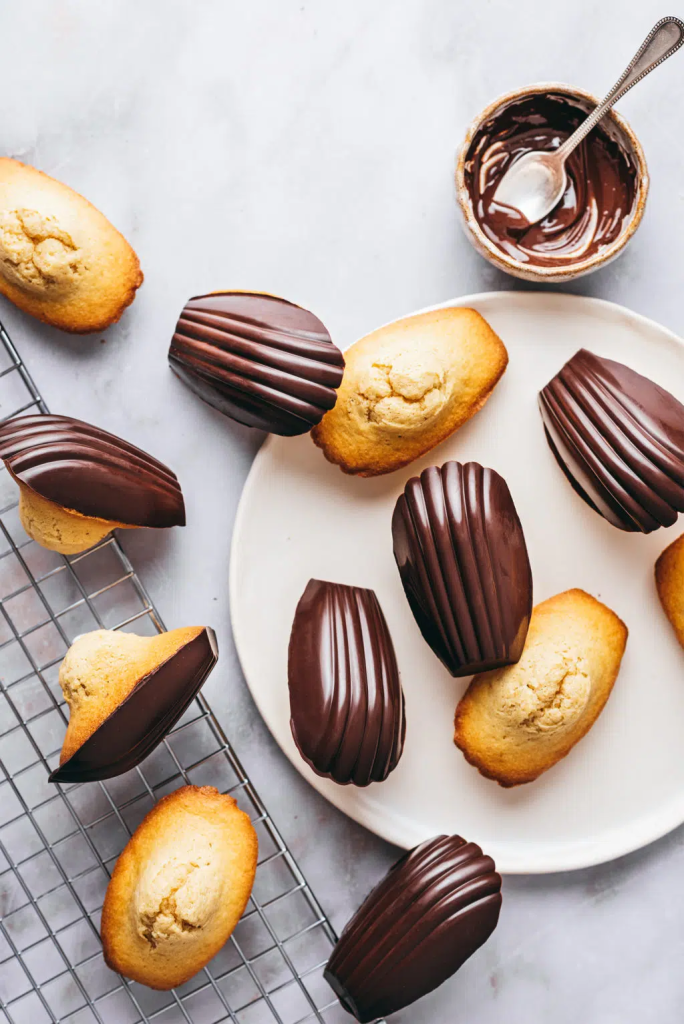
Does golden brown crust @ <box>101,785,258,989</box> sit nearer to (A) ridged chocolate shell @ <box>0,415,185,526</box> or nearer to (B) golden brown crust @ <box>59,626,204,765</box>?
(B) golden brown crust @ <box>59,626,204,765</box>

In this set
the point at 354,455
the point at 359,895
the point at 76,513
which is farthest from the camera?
the point at 359,895

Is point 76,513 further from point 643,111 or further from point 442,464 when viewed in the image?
point 643,111

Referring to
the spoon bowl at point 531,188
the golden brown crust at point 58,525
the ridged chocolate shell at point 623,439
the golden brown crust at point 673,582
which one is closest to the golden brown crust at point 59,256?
the golden brown crust at point 58,525

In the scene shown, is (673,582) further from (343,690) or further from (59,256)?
(59,256)

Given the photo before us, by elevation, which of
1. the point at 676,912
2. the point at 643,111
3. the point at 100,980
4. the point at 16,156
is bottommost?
the point at 100,980

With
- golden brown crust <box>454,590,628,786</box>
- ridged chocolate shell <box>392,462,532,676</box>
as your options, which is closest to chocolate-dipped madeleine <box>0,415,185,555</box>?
ridged chocolate shell <box>392,462,532,676</box>

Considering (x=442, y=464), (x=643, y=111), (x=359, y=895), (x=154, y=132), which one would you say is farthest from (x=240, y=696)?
(x=643, y=111)

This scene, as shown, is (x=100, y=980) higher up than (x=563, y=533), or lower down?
lower down
